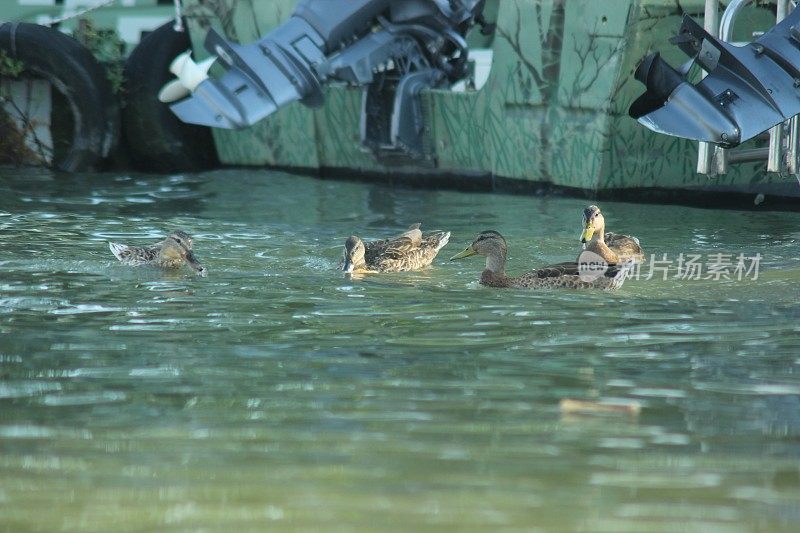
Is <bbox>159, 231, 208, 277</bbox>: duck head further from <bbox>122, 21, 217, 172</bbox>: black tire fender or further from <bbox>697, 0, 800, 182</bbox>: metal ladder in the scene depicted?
<bbox>122, 21, 217, 172</bbox>: black tire fender

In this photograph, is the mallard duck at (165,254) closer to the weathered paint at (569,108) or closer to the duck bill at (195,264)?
the duck bill at (195,264)

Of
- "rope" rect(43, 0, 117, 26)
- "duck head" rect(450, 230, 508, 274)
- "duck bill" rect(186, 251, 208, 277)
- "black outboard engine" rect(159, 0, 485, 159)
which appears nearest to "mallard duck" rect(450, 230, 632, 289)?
"duck head" rect(450, 230, 508, 274)

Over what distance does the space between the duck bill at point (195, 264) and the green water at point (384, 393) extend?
152 mm

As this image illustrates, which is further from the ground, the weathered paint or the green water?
the weathered paint

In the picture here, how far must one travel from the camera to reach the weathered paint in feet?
44.3

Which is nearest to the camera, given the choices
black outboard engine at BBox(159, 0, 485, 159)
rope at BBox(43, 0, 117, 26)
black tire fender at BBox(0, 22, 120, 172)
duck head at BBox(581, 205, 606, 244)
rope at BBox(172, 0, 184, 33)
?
duck head at BBox(581, 205, 606, 244)

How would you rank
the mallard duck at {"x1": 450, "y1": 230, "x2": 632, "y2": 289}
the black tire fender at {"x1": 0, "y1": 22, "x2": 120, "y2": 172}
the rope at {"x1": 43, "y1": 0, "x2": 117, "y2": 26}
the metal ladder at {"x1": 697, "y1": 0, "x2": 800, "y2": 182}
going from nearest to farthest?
1. the mallard duck at {"x1": 450, "y1": 230, "x2": 632, "y2": 289}
2. the metal ladder at {"x1": 697, "y1": 0, "x2": 800, "y2": 182}
3. the black tire fender at {"x1": 0, "y1": 22, "x2": 120, "y2": 172}
4. the rope at {"x1": 43, "y1": 0, "x2": 117, "y2": 26}

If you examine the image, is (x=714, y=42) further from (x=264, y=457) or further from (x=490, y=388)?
(x=264, y=457)

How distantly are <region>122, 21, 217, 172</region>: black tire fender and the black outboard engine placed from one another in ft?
5.50

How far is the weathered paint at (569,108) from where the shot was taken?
1350 cm

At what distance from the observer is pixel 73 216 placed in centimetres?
1345

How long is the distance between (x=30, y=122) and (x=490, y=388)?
38.1ft

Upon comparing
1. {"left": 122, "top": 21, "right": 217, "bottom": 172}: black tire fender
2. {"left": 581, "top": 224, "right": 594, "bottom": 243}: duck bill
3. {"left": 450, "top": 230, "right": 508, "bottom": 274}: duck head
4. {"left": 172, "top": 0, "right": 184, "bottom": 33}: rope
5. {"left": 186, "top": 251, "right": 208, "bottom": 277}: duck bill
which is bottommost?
{"left": 186, "top": 251, "right": 208, "bottom": 277}: duck bill

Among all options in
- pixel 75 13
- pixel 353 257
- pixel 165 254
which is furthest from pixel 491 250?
pixel 75 13
